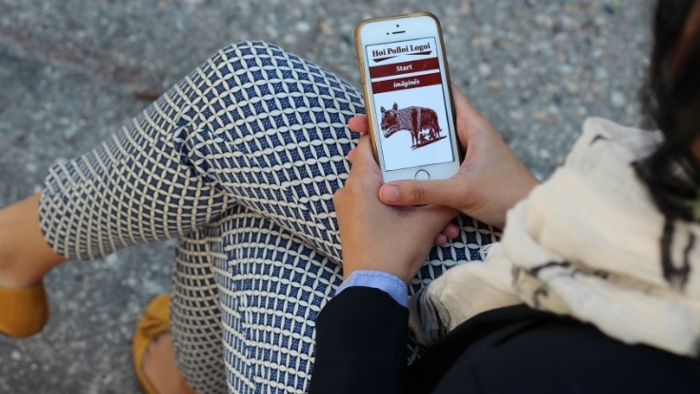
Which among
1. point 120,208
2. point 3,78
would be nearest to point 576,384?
point 120,208

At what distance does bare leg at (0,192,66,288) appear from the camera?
89 centimetres

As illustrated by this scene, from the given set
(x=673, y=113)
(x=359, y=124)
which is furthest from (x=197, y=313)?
(x=673, y=113)

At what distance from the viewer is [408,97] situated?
0.75 meters

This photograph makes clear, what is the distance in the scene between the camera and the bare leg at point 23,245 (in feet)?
2.91

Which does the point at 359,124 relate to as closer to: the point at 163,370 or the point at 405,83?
the point at 405,83

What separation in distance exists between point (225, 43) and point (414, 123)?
786mm

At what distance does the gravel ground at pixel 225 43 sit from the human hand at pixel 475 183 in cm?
65

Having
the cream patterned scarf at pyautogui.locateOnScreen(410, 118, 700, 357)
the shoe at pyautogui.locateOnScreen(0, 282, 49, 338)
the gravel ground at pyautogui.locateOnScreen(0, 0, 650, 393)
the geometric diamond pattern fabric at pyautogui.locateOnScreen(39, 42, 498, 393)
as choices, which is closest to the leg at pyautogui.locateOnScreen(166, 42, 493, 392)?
the geometric diamond pattern fabric at pyautogui.locateOnScreen(39, 42, 498, 393)

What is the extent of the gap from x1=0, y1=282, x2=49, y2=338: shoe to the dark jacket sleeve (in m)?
0.59

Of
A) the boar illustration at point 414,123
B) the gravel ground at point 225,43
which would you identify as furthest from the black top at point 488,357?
the gravel ground at point 225,43

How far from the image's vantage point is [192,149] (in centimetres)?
74

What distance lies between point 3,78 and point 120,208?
2.38ft

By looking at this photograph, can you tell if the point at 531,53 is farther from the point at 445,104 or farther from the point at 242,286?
the point at 242,286

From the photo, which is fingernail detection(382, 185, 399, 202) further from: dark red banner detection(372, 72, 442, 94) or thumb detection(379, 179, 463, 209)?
dark red banner detection(372, 72, 442, 94)
